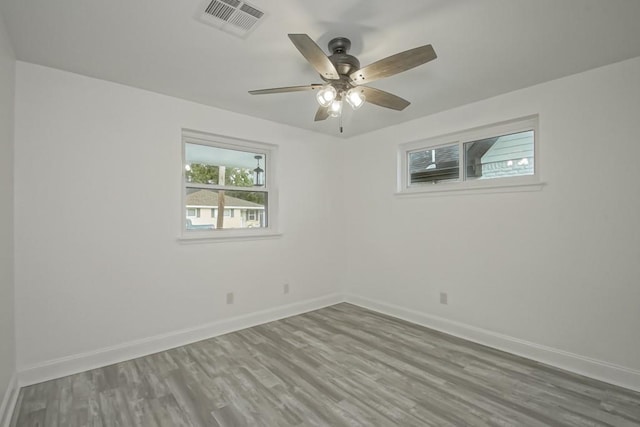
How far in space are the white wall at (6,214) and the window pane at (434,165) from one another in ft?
12.1

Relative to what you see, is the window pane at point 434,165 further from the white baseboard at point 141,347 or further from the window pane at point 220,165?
the white baseboard at point 141,347

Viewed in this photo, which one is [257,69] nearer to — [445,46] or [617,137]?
[445,46]

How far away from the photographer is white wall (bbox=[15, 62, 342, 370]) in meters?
2.30

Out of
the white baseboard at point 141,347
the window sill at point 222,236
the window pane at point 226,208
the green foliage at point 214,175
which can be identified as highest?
the green foliage at point 214,175

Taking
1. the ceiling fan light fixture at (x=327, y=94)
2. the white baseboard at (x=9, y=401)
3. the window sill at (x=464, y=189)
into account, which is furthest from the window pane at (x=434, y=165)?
the white baseboard at (x=9, y=401)

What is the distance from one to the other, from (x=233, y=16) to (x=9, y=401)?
280 centimetres

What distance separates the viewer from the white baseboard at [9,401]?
180 centimetres

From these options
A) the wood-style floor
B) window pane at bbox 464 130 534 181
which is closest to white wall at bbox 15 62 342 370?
the wood-style floor

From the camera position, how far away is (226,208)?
3525 millimetres

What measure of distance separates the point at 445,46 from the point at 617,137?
1.53m

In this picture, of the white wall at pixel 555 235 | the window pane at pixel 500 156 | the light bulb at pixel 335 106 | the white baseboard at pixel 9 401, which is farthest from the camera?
the window pane at pixel 500 156

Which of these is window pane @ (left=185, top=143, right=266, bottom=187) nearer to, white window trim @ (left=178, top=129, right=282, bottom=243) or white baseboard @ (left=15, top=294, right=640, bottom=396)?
white window trim @ (left=178, top=129, right=282, bottom=243)

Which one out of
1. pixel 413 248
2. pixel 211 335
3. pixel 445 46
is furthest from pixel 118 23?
pixel 413 248

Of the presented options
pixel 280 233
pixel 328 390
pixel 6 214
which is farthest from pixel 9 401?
pixel 280 233
